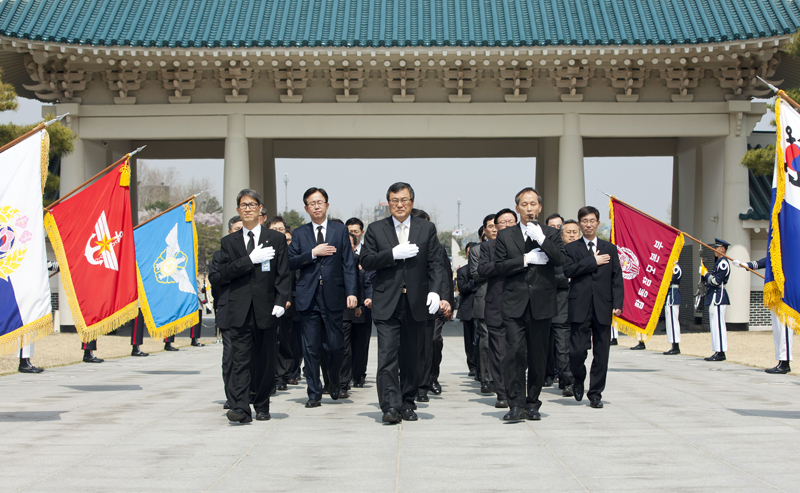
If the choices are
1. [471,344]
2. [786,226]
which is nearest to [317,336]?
[471,344]

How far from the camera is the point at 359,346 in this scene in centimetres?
827

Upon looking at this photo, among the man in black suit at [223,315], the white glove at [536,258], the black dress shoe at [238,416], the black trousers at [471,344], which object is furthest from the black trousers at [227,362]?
the black trousers at [471,344]

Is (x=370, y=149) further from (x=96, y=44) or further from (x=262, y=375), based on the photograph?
(x=262, y=375)

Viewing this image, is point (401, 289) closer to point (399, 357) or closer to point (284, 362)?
point (399, 357)

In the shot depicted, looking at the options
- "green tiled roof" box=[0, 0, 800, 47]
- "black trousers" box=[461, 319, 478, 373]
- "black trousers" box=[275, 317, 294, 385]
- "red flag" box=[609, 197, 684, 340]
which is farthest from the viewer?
"green tiled roof" box=[0, 0, 800, 47]

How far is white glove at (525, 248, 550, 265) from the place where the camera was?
6.05 meters

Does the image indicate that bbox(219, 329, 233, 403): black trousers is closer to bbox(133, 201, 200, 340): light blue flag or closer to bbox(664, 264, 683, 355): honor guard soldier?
bbox(133, 201, 200, 340): light blue flag

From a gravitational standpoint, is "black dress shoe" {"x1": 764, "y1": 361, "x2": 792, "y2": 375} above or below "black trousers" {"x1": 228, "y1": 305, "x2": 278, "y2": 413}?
below

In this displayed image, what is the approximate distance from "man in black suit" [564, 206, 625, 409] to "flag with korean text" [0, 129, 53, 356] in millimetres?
4759

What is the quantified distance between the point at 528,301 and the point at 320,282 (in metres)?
1.98

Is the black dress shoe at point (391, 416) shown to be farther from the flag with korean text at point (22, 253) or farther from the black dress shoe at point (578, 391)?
the flag with korean text at point (22, 253)

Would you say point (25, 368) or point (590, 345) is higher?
point (590, 345)

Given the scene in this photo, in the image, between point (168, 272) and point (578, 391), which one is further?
point (168, 272)

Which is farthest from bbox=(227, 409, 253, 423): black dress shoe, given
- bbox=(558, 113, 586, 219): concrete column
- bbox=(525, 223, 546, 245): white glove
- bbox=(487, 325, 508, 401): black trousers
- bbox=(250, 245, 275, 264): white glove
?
bbox=(558, 113, 586, 219): concrete column
